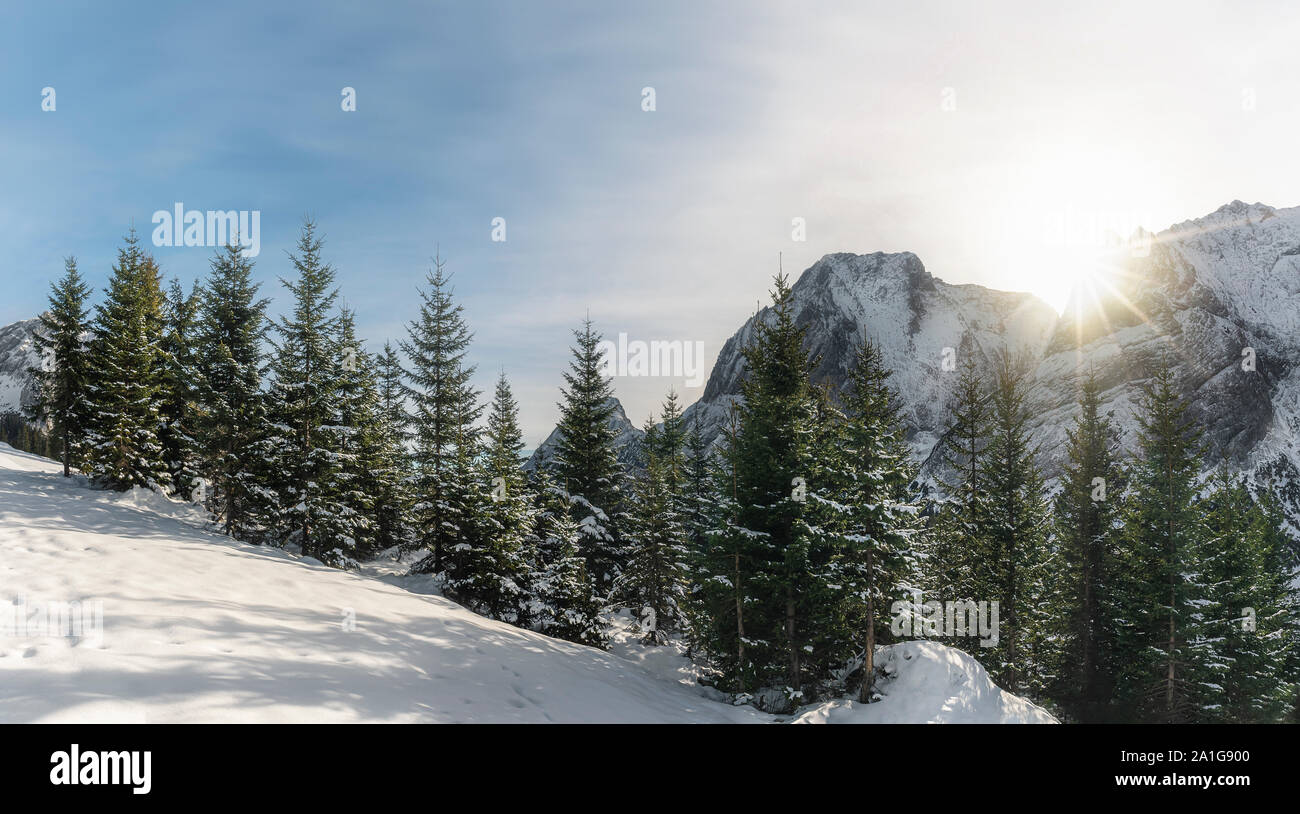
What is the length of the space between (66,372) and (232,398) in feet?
35.4

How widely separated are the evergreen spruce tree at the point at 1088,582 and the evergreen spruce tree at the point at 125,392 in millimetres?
44253

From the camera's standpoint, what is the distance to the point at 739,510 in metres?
18.1

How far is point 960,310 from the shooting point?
16625cm

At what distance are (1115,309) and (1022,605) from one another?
13716 cm

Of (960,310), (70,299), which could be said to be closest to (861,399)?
(70,299)

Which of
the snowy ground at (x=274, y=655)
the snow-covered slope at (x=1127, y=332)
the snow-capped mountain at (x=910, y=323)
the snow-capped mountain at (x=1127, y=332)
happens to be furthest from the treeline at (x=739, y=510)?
the snow-capped mountain at (x=910, y=323)

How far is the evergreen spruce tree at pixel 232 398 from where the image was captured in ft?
76.8

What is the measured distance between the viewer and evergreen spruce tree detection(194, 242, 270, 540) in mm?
23406

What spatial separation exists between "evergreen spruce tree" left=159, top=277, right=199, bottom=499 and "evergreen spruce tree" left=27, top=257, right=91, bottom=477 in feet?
9.66

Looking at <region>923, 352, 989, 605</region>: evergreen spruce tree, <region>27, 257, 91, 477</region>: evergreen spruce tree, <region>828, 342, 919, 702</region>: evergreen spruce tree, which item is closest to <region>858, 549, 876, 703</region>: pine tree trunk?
<region>828, 342, 919, 702</region>: evergreen spruce tree

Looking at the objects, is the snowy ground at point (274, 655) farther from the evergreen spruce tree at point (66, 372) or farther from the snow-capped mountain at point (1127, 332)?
the snow-capped mountain at point (1127, 332)

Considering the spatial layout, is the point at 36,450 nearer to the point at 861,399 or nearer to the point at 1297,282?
the point at 861,399

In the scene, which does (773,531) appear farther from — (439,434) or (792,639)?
(439,434)

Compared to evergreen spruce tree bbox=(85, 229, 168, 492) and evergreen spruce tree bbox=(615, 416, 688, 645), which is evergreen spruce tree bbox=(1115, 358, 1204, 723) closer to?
evergreen spruce tree bbox=(615, 416, 688, 645)
